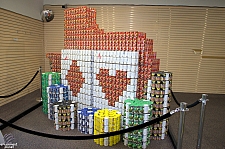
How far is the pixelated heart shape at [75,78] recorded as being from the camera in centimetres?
517

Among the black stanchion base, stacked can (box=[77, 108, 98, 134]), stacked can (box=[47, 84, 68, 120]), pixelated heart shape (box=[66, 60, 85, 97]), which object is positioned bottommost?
the black stanchion base

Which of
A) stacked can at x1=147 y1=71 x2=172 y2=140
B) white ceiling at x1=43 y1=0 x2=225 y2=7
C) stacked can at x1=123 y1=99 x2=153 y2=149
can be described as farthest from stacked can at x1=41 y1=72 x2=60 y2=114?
white ceiling at x1=43 y1=0 x2=225 y2=7

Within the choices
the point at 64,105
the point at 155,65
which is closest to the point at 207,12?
the point at 155,65

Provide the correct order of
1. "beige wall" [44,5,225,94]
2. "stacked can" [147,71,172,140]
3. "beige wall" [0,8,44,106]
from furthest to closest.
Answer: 1. "beige wall" [44,5,225,94]
2. "beige wall" [0,8,44,106]
3. "stacked can" [147,71,172,140]

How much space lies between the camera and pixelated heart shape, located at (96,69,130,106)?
430 centimetres

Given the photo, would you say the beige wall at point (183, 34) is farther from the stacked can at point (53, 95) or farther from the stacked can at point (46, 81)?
the stacked can at point (53, 95)

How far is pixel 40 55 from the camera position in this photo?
8.88m

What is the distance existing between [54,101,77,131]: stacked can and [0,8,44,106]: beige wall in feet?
9.90

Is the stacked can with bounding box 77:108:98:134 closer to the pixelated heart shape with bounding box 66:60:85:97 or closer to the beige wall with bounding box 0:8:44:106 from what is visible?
the pixelated heart shape with bounding box 66:60:85:97

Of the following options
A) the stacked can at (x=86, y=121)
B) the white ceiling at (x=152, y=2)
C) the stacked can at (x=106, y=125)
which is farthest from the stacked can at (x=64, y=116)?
the white ceiling at (x=152, y=2)

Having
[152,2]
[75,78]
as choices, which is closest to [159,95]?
[75,78]

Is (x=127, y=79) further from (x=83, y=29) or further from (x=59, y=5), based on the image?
(x=59, y=5)

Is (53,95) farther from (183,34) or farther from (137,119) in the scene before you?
(183,34)

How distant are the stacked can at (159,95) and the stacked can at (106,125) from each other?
904 millimetres
